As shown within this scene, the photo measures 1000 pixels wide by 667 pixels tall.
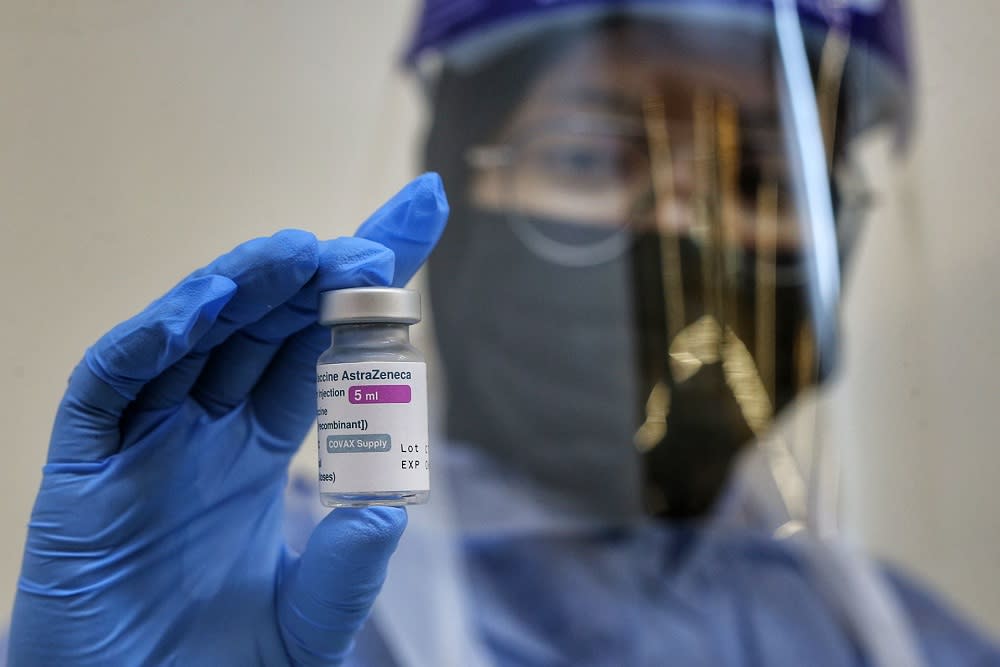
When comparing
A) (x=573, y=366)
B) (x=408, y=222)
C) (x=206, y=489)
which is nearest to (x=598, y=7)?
(x=573, y=366)

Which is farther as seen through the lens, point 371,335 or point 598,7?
point 598,7

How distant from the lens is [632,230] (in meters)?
1.25

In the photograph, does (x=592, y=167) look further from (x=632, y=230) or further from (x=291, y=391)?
(x=291, y=391)

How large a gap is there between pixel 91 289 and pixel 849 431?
3.89 ft

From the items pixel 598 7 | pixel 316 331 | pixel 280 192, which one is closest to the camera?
pixel 316 331

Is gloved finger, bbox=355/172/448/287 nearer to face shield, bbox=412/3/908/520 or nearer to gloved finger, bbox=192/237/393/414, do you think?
gloved finger, bbox=192/237/393/414

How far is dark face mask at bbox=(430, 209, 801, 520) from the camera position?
1.25 metres

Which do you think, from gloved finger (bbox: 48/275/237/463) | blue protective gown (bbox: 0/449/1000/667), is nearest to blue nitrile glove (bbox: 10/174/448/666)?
gloved finger (bbox: 48/275/237/463)

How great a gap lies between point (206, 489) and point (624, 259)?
29.6 inches

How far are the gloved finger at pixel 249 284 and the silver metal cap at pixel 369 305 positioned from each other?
3cm

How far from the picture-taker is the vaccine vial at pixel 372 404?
520mm

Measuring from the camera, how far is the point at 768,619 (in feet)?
4.17

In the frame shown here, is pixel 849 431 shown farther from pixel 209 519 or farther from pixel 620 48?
pixel 209 519

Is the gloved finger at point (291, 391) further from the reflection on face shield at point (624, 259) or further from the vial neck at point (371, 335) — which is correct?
the reflection on face shield at point (624, 259)
